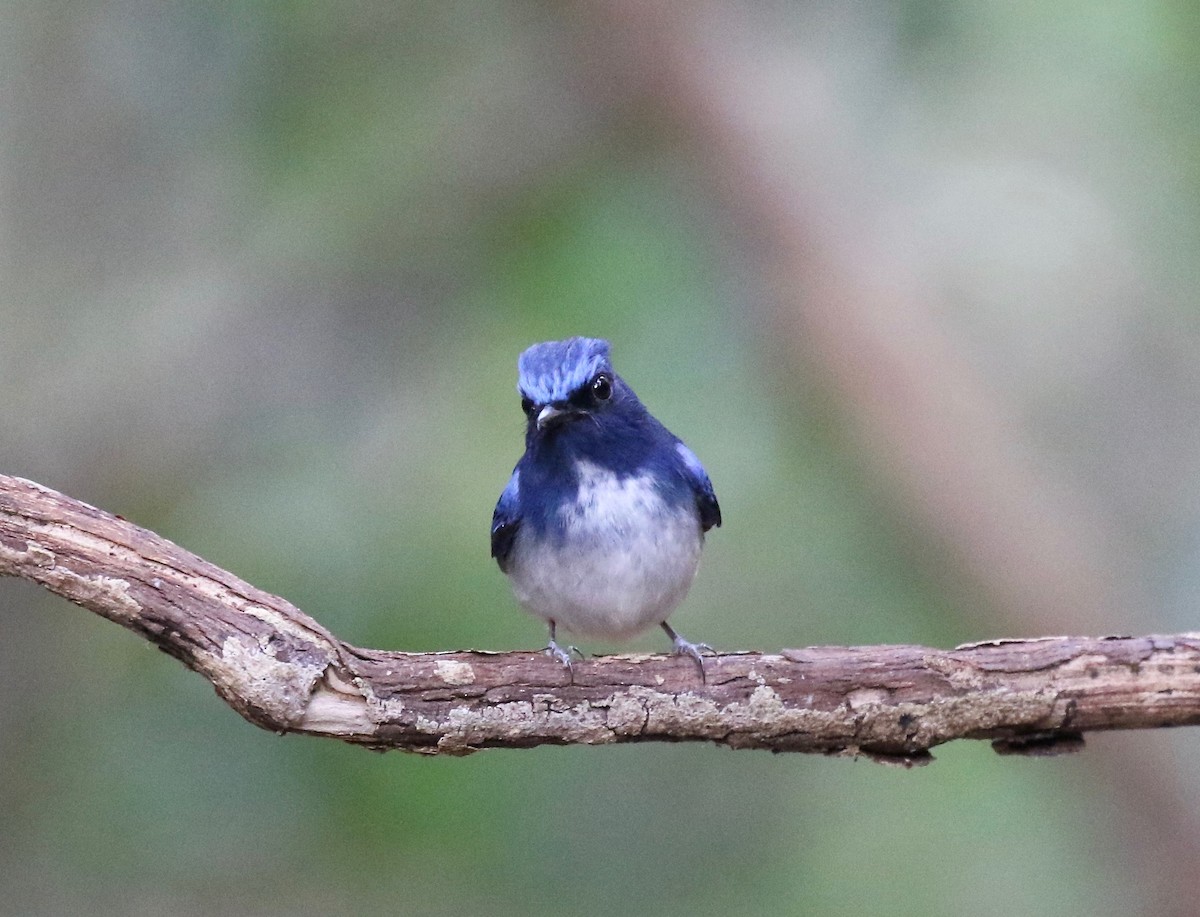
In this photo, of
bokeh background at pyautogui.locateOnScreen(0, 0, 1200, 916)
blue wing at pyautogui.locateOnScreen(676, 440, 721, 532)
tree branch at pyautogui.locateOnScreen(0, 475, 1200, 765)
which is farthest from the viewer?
bokeh background at pyautogui.locateOnScreen(0, 0, 1200, 916)

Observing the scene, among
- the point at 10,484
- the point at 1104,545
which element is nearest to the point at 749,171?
the point at 1104,545

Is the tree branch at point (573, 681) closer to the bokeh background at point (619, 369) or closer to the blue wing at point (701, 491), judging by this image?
the blue wing at point (701, 491)

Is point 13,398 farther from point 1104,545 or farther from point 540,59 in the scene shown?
point 1104,545

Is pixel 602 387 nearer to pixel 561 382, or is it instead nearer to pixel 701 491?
pixel 561 382

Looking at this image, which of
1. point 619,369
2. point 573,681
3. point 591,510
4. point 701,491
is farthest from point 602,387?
point 619,369

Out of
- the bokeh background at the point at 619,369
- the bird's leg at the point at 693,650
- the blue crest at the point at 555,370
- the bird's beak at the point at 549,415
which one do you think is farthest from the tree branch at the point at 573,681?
the bokeh background at the point at 619,369

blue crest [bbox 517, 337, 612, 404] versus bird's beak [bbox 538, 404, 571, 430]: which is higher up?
blue crest [bbox 517, 337, 612, 404]

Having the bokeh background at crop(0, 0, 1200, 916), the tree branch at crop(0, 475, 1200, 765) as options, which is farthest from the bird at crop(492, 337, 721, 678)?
the bokeh background at crop(0, 0, 1200, 916)

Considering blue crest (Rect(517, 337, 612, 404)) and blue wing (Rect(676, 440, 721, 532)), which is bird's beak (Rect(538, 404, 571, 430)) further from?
blue wing (Rect(676, 440, 721, 532))
